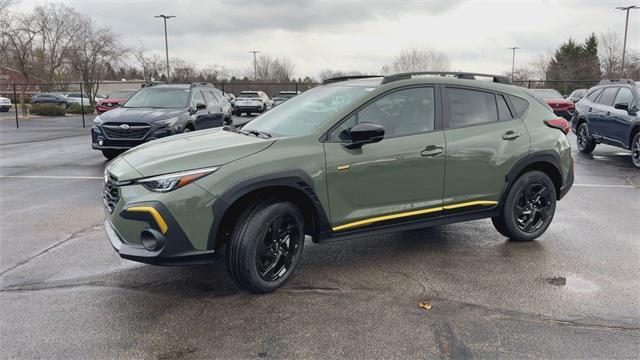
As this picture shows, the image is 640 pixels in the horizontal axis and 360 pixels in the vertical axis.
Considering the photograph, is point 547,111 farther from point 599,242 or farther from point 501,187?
point 599,242

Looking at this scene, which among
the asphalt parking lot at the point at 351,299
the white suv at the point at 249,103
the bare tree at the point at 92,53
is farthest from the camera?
the bare tree at the point at 92,53

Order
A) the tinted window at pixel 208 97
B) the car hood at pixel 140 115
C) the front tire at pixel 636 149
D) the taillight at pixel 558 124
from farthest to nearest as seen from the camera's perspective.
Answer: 1. the tinted window at pixel 208 97
2. the front tire at pixel 636 149
3. the car hood at pixel 140 115
4. the taillight at pixel 558 124

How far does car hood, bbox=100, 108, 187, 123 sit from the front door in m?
6.93

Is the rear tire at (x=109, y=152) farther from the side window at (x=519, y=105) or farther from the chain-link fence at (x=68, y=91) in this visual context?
→ the chain-link fence at (x=68, y=91)

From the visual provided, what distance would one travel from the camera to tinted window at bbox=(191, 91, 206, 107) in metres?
11.4

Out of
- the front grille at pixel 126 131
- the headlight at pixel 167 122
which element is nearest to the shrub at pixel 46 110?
the front grille at pixel 126 131

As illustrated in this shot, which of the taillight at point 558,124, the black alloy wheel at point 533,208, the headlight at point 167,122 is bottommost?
the black alloy wheel at point 533,208

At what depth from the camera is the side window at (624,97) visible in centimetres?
1073

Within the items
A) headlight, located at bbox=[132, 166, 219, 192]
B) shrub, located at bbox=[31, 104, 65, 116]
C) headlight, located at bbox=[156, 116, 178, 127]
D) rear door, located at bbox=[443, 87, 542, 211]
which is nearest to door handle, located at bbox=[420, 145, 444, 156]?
rear door, located at bbox=[443, 87, 542, 211]

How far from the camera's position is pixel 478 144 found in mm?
4844

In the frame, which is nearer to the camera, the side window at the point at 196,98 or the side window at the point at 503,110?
the side window at the point at 503,110

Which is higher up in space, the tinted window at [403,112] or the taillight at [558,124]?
the tinted window at [403,112]

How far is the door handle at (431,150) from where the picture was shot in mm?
4533

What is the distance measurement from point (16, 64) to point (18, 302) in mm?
44067
